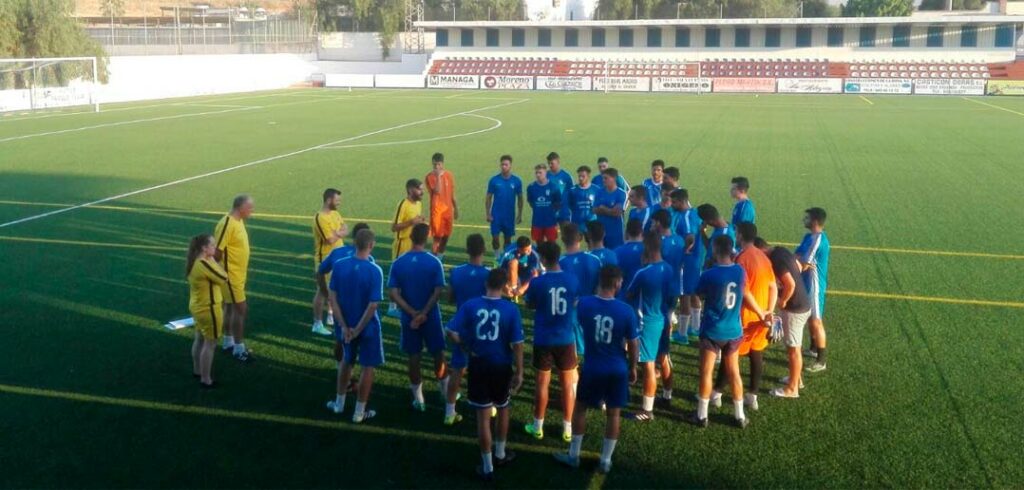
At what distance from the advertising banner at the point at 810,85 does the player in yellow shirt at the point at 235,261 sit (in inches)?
2345

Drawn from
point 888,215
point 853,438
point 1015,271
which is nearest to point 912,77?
point 888,215

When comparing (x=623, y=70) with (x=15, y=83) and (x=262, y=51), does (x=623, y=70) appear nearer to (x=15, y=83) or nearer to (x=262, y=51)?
(x=262, y=51)

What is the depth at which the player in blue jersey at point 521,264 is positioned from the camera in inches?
348

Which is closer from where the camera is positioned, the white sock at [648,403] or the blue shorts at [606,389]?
the blue shorts at [606,389]

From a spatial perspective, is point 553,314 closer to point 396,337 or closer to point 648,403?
point 648,403

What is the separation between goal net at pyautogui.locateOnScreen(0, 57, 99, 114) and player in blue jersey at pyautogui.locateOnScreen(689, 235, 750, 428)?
38.6 m

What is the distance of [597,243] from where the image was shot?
8.09m

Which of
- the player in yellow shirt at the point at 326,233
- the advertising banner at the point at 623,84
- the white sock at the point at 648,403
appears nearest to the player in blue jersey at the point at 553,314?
the white sock at the point at 648,403

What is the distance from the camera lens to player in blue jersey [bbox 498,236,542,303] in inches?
348

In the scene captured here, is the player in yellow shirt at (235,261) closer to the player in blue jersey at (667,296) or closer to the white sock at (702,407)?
the player in blue jersey at (667,296)

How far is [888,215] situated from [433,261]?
512 inches

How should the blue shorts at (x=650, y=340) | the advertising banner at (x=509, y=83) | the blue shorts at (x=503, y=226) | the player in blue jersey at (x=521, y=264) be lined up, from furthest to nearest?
the advertising banner at (x=509, y=83) < the blue shorts at (x=503, y=226) < the player in blue jersey at (x=521, y=264) < the blue shorts at (x=650, y=340)

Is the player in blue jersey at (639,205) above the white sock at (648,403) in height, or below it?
above

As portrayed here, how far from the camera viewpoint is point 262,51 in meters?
73.2
